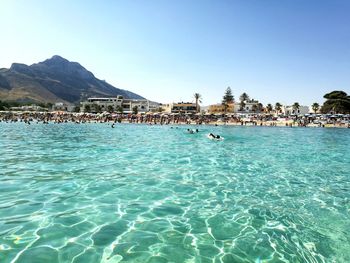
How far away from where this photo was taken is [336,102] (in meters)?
109

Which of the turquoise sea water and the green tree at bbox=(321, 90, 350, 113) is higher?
the green tree at bbox=(321, 90, 350, 113)

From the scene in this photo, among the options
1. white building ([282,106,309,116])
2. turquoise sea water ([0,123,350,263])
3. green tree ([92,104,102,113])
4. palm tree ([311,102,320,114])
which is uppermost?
palm tree ([311,102,320,114])

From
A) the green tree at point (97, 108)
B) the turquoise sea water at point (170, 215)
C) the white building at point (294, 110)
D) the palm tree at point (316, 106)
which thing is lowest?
the turquoise sea water at point (170, 215)

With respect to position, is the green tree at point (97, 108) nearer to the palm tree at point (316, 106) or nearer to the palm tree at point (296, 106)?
the palm tree at point (296, 106)

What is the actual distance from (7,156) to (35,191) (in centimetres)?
1074

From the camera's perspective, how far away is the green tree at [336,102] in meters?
108

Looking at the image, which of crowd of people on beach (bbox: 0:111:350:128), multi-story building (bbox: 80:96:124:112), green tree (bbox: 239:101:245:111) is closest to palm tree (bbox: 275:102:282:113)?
green tree (bbox: 239:101:245:111)

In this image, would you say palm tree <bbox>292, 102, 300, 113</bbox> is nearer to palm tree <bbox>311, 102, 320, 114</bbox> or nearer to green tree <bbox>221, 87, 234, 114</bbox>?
palm tree <bbox>311, 102, 320, 114</bbox>

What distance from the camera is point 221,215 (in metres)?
9.25

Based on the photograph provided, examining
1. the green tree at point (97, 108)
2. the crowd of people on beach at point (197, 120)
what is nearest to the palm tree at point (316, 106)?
the crowd of people on beach at point (197, 120)

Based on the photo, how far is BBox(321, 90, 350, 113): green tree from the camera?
10788 centimetres

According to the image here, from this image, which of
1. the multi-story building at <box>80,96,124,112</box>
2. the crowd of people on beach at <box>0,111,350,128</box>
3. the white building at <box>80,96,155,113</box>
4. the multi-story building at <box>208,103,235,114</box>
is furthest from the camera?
the white building at <box>80,96,155,113</box>

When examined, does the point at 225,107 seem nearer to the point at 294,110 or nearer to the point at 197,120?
the point at 294,110

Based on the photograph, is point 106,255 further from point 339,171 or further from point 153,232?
point 339,171
